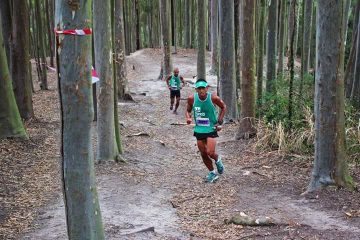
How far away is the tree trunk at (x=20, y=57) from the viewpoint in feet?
39.7

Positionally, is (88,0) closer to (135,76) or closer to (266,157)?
(266,157)

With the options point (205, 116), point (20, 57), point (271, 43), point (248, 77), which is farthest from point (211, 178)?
point (271, 43)

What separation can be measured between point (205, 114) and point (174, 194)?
→ 1527 millimetres

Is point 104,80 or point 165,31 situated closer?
point 104,80

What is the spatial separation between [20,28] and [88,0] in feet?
32.2

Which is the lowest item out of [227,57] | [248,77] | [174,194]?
[174,194]

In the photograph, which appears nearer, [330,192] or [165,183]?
[330,192]

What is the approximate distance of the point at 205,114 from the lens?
26.4 ft

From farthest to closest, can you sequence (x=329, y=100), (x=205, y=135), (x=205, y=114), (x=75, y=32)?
(x=205, y=135) → (x=205, y=114) → (x=329, y=100) → (x=75, y=32)

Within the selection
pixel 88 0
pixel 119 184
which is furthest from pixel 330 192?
pixel 88 0

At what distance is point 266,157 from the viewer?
1024 centimetres

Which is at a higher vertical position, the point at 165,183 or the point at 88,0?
the point at 88,0

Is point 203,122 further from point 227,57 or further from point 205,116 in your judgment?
point 227,57

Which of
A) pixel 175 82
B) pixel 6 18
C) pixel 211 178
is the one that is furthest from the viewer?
pixel 175 82
